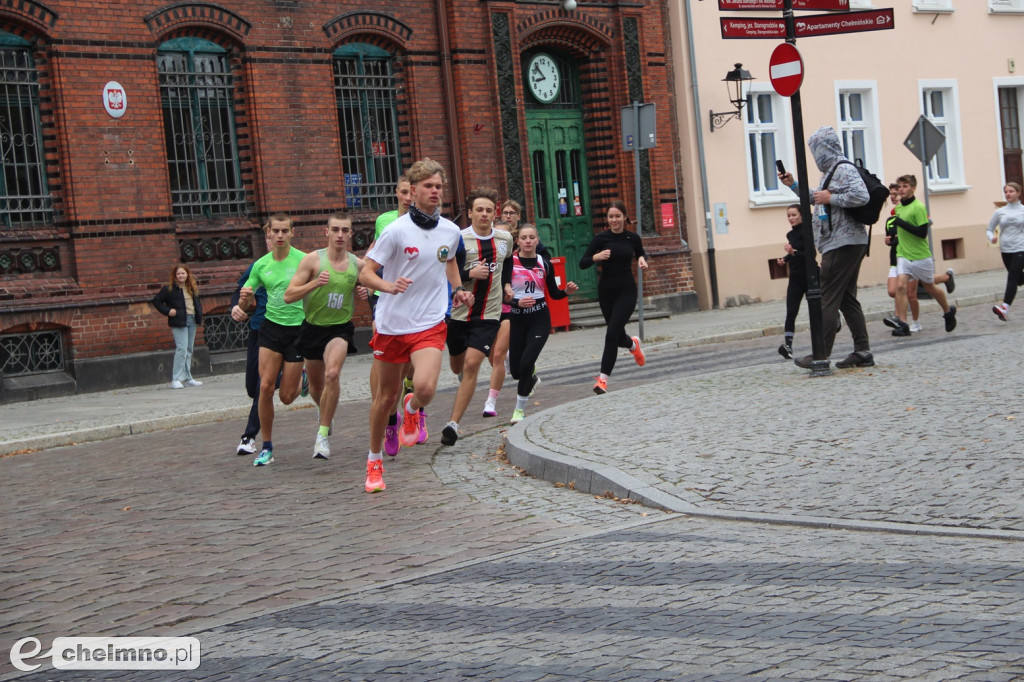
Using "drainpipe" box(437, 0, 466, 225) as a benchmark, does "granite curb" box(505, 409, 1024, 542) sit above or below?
below

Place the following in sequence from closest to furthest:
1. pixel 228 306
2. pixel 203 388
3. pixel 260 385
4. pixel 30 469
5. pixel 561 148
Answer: pixel 260 385
pixel 30 469
pixel 203 388
pixel 228 306
pixel 561 148

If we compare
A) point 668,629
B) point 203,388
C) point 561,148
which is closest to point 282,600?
point 668,629

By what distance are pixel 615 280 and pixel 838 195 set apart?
8.24ft

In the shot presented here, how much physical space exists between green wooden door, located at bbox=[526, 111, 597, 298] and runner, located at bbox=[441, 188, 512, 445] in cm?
1380

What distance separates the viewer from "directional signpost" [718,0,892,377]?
1277 centimetres

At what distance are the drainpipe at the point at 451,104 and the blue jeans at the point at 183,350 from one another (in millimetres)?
5793

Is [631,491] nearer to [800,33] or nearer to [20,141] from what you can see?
[800,33]

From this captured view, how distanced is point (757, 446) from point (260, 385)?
3.98 m

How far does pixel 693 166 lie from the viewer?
27.5 metres

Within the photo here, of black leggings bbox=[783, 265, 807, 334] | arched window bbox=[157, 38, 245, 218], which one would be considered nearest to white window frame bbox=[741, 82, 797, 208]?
arched window bbox=[157, 38, 245, 218]

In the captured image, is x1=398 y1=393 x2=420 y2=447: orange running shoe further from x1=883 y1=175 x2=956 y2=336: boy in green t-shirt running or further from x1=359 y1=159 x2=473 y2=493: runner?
x1=883 y1=175 x2=956 y2=336: boy in green t-shirt running

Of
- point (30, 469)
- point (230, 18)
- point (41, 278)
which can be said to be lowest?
point (30, 469)

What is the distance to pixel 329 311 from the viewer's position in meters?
10.8

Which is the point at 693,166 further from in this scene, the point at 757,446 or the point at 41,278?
the point at 757,446
